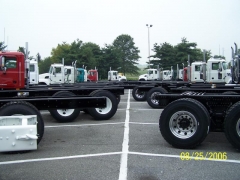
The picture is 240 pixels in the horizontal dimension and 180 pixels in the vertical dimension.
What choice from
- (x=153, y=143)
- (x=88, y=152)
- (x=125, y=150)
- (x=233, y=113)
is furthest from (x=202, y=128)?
(x=88, y=152)

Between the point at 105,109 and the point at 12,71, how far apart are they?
12.1 feet

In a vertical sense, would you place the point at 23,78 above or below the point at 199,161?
above

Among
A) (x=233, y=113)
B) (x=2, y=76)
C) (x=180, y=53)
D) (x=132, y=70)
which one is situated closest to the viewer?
(x=233, y=113)

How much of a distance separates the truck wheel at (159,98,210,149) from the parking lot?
206 mm

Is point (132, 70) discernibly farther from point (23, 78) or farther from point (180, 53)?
point (23, 78)

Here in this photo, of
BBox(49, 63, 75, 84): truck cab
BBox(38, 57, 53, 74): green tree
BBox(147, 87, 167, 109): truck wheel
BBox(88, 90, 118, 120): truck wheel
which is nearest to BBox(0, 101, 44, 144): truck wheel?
BBox(88, 90, 118, 120): truck wheel

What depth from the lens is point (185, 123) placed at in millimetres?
6180

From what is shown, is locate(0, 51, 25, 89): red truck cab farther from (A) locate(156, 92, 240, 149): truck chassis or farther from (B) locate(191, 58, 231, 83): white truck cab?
(B) locate(191, 58, 231, 83): white truck cab

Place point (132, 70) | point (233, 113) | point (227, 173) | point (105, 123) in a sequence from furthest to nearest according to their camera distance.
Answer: point (132, 70), point (105, 123), point (233, 113), point (227, 173)

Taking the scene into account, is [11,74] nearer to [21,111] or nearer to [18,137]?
[21,111]

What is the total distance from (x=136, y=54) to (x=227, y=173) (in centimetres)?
7723

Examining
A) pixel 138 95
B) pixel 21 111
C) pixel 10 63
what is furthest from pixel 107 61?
pixel 21 111

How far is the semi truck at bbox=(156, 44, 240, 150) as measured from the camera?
5797mm

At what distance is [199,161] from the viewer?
5.29 metres
